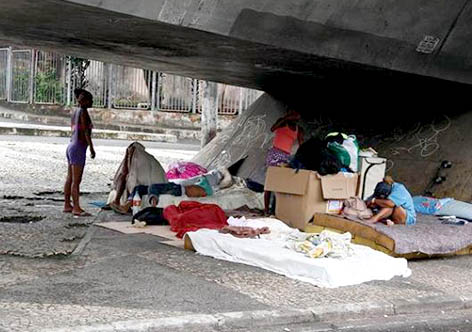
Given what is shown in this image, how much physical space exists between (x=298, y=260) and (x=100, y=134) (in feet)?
78.1

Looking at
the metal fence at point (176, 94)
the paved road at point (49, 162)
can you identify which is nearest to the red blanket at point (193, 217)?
the paved road at point (49, 162)

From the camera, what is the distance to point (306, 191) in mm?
10930

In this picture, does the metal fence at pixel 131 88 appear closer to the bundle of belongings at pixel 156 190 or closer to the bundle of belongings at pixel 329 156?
the bundle of belongings at pixel 156 190

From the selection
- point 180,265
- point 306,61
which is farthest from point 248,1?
point 180,265

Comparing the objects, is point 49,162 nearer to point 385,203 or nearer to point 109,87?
point 385,203

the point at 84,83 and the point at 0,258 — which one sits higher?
the point at 84,83

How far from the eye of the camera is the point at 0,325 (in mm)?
6113

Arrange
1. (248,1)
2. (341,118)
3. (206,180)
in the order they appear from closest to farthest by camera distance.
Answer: (248,1) → (206,180) → (341,118)

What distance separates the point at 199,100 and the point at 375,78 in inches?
857

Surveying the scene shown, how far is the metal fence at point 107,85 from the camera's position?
3406cm

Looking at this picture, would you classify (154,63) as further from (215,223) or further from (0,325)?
(0,325)

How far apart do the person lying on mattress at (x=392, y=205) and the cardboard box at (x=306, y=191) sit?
526 millimetres

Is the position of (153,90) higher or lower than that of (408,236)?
higher

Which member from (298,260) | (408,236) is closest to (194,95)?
(408,236)
